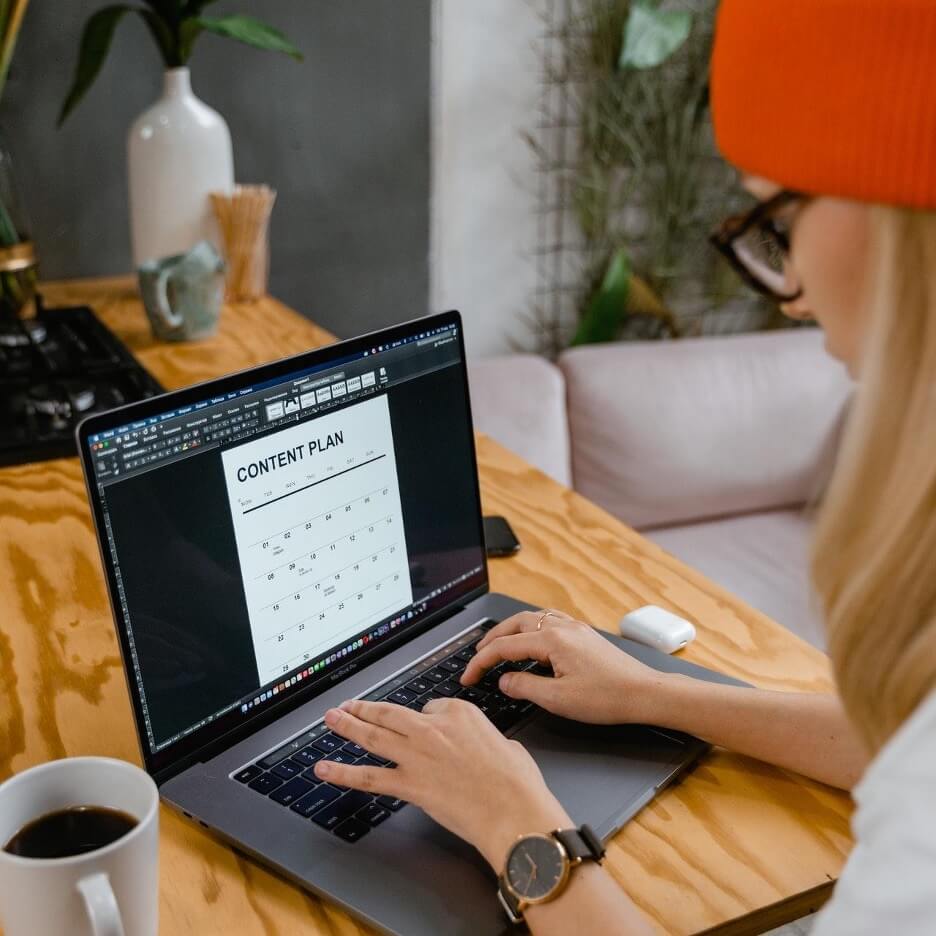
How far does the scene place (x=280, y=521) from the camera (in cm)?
88

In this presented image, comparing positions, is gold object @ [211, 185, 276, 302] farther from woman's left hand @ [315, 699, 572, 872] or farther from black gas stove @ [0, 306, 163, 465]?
woman's left hand @ [315, 699, 572, 872]

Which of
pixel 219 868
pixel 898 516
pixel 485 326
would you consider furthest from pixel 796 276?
pixel 485 326

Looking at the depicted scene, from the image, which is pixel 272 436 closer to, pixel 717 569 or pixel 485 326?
pixel 717 569

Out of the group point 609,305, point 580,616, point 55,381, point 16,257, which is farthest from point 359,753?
point 609,305

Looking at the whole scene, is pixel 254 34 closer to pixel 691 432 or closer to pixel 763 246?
pixel 691 432

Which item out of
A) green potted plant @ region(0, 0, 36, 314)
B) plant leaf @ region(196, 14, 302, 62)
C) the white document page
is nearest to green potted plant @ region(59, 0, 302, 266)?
plant leaf @ region(196, 14, 302, 62)

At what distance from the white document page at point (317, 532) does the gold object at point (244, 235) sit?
1.04 m

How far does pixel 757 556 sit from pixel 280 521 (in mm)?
1403

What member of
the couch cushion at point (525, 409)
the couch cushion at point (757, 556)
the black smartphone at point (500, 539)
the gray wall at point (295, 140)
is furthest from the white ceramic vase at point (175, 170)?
the couch cushion at point (757, 556)

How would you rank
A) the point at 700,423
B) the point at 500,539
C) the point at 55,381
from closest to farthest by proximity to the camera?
1. the point at 500,539
2. the point at 55,381
3. the point at 700,423

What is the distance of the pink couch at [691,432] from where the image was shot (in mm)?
2109

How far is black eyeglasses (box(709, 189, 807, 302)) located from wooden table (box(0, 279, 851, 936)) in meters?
0.39

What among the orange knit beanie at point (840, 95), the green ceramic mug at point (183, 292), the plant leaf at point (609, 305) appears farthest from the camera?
the plant leaf at point (609, 305)

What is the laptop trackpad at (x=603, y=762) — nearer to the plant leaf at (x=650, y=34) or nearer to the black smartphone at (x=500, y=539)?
the black smartphone at (x=500, y=539)
